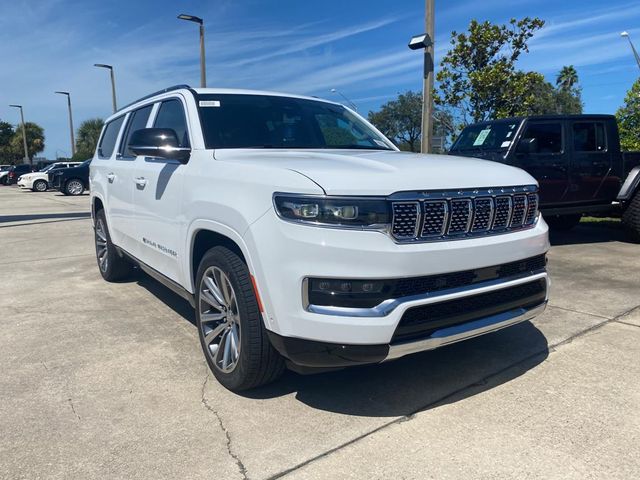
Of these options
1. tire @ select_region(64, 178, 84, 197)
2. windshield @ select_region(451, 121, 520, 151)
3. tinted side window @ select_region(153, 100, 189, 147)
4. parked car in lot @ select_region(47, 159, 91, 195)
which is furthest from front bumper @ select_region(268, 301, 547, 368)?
tire @ select_region(64, 178, 84, 197)

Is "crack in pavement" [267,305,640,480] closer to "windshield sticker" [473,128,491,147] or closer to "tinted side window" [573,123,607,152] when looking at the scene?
"tinted side window" [573,123,607,152]

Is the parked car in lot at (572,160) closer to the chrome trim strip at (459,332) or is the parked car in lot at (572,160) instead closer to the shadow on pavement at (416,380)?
the shadow on pavement at (416,380)

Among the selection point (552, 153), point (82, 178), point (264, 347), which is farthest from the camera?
point (82, 178)

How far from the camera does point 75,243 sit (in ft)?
30.2

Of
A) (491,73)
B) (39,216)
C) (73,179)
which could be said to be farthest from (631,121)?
(73,179)

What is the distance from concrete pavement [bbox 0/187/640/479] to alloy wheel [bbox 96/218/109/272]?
1333 mm

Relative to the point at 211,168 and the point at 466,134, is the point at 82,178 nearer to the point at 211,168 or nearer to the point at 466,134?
the point at 466,134

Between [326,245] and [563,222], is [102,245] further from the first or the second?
[563,222]

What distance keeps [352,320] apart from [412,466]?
71 centimetres

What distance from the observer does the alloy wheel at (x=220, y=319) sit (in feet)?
10.1

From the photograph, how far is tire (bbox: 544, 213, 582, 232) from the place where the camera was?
9000 mm

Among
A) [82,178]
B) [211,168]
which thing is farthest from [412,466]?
[82,178]

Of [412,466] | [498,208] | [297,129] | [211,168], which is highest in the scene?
[297,129]

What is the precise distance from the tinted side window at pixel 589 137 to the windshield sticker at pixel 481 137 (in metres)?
1.25
